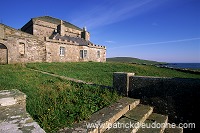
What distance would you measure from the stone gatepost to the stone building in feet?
64.2

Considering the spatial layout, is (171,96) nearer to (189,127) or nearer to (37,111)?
(189,127)

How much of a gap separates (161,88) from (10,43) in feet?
71.1

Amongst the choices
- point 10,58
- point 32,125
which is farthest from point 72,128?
point 10,58

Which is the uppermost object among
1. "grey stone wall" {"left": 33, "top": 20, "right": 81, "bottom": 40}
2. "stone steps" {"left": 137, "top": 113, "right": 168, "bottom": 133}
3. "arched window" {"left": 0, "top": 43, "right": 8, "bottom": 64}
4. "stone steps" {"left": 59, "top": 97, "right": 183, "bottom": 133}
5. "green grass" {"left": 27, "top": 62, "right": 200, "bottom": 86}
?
"grey stone wall" {"left": 33, "top": 20, "right": 81, "bottom": 40}

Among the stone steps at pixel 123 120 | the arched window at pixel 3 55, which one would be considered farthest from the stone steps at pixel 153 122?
the arched window at pixel 3 55

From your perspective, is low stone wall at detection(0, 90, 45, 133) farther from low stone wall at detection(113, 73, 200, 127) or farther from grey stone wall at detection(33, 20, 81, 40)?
grey stone wall at detection(33, 20, 81, 40)

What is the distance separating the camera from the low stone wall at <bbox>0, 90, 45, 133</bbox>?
2.08 m

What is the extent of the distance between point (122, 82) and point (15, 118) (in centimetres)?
428

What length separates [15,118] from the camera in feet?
8.07

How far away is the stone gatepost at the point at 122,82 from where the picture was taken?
19.1ft

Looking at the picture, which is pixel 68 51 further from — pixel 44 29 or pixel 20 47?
pixel 44 29

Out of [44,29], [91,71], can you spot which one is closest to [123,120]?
[91,71]

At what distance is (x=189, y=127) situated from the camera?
14.7 feet

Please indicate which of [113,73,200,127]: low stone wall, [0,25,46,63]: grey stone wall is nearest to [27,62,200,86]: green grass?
[0,25,46,63]: grey stone wall
